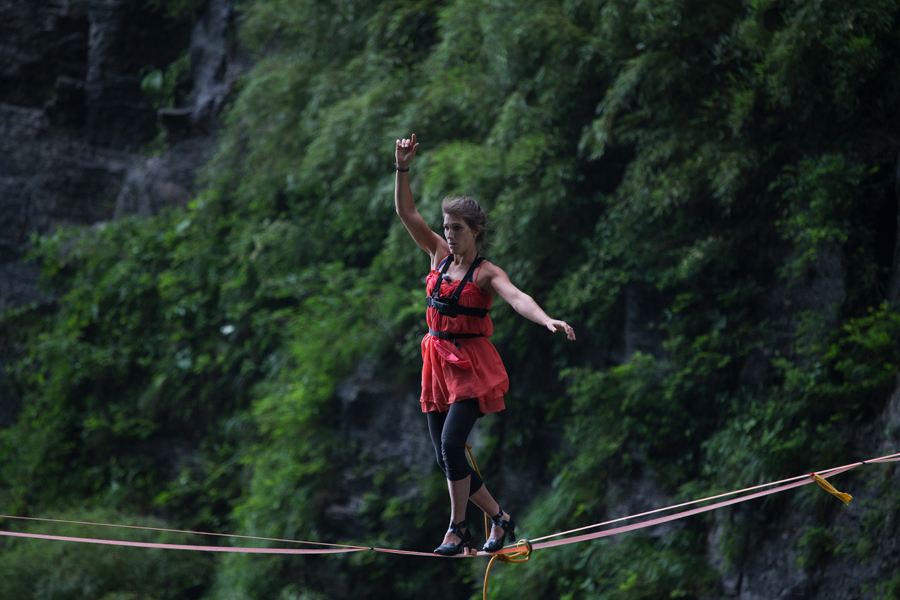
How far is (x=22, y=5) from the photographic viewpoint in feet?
38.5

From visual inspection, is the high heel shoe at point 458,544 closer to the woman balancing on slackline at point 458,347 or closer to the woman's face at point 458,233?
the woman balancing on slackline at point 458,347

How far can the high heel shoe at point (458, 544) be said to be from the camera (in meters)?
3.39

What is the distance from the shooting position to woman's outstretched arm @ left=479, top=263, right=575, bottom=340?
287 centimetres

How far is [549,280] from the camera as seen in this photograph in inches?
276

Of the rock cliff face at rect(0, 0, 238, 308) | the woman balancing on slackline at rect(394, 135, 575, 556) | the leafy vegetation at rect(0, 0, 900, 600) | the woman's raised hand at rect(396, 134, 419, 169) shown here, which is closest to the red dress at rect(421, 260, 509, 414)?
the woman balancing on slackline at rect(394, 135, 575, 556)

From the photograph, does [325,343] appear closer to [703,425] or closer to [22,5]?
[703,425]

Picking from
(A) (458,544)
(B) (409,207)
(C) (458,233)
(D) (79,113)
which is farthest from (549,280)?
(D) (79,113)

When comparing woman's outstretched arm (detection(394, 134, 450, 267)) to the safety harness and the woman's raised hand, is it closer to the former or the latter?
the woman's raised hand

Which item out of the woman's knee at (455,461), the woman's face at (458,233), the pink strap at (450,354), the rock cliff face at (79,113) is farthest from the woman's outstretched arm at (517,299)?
the rock cliff face at (79,113)

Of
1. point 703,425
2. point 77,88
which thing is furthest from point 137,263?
point 703,425

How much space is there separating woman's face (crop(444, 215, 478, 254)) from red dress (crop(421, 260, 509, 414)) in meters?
0.14

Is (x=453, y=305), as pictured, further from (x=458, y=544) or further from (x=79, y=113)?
(x=79, y=113)

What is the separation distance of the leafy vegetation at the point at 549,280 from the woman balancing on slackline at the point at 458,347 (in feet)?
9.53

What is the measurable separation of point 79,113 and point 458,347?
10663 mm
